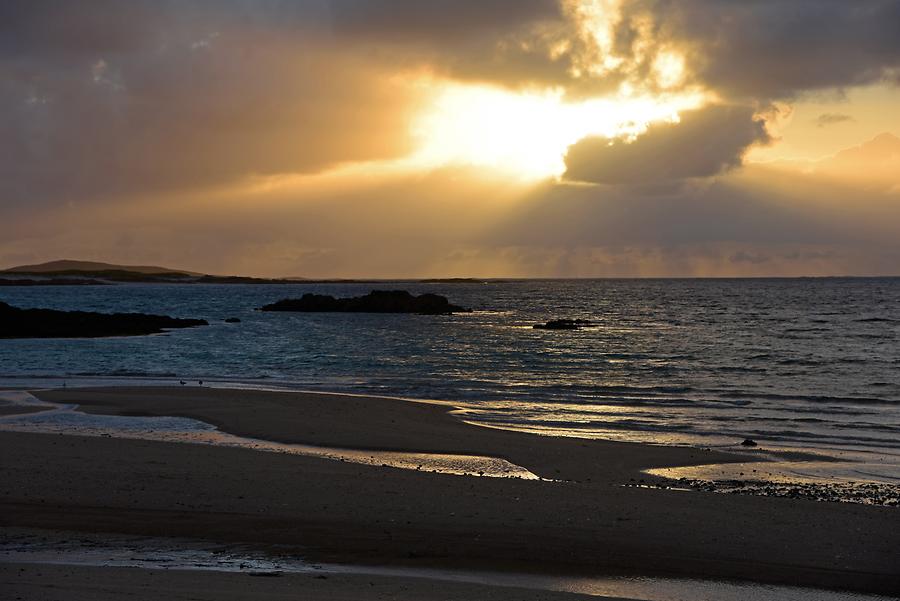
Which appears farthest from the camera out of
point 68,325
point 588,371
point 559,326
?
point 559,326

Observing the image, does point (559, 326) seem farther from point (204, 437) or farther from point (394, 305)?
point (204, 437)

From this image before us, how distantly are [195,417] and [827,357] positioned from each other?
4247cm

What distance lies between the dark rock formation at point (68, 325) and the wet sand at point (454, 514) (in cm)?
5744

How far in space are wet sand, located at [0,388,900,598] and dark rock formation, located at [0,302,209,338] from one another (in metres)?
57.4

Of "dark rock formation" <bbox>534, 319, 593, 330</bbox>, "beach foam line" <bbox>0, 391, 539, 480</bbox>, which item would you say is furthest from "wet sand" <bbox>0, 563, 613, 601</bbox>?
"dark rock formation" <bbox>534, 319, 593, 330</bbox>

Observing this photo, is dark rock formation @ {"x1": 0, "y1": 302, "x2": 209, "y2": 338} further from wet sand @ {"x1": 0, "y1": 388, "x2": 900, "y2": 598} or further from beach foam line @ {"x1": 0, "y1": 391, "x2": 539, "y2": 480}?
wet sand @ {"x1": 0, "y1": 388, "x2": 900, "y2": 598}

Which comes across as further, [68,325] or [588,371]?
[68,325]

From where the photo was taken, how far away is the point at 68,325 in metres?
76.1

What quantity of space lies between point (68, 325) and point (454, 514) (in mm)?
72183

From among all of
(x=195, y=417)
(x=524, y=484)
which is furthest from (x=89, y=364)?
(x=524, y=484)

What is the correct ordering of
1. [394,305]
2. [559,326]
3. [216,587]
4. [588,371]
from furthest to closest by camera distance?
[394,305] < [559,326] < [588,371] < [216,587]

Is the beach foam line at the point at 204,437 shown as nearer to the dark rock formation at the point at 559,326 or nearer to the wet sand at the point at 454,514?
the wet sand at the point at 454,514

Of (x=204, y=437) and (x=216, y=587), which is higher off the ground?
(x=216, y=587)

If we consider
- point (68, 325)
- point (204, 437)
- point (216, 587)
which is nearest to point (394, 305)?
point (68, 325)
